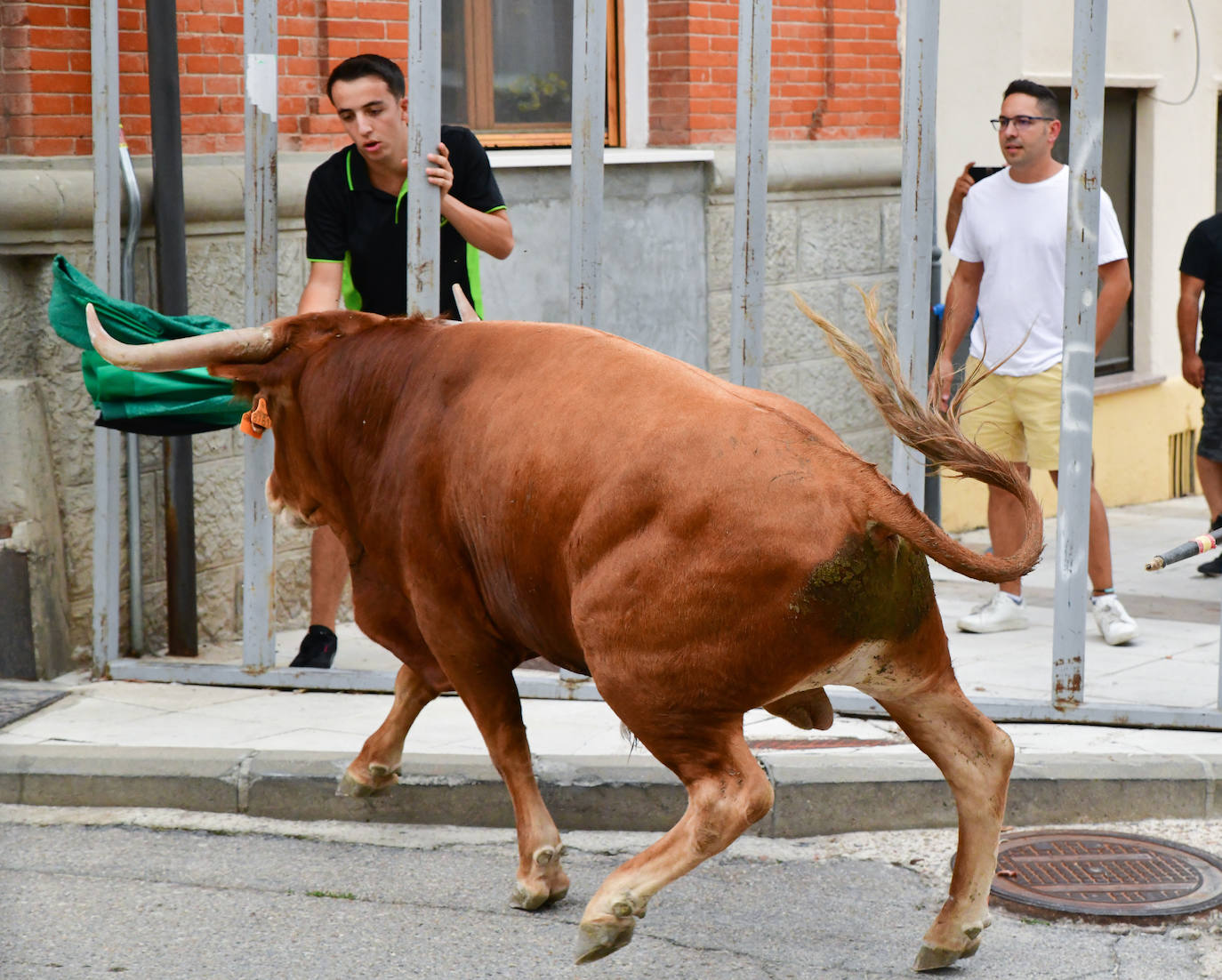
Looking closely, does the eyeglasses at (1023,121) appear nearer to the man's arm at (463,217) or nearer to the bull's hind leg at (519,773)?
the man's arm at (463,217)

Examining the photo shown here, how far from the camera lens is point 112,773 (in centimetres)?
532

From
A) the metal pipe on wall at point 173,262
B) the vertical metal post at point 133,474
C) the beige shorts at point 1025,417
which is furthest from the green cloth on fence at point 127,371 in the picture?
the beige shorts at point 1025,417

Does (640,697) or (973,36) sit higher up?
(973,36)

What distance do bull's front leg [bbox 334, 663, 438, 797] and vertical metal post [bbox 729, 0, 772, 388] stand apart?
1.69 meters

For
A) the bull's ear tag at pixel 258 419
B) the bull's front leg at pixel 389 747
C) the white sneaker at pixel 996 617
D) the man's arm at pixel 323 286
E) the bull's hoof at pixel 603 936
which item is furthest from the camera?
the white sneaker at pixel 996 617

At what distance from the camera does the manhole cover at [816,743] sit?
18.0 feet

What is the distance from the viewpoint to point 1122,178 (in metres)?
11.6

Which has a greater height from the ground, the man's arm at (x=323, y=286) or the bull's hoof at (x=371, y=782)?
the man's arm at (x=323, y=286)

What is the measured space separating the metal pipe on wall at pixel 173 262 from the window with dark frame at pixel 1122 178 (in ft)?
22.6

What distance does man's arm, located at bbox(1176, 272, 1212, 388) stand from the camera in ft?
28.2

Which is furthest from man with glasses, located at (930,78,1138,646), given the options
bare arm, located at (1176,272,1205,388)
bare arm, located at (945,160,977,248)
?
bare arm, located at (1176,272,1205,388)

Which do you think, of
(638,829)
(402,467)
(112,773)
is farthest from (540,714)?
(402,467)

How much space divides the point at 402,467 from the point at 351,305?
212cm

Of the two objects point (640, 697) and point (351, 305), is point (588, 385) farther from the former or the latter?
point (351, 305)
